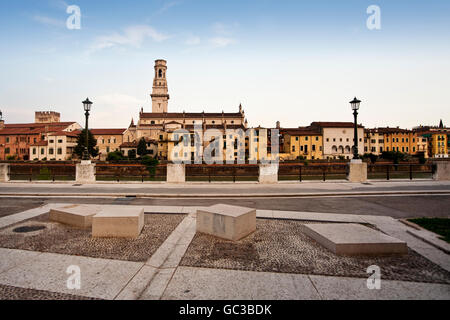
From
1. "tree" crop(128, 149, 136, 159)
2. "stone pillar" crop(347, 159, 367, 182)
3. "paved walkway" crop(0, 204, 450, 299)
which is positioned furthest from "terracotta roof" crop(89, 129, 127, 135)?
"paved walkway" crop(0, 204, 450, 299)

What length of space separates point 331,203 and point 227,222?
659 centimetres

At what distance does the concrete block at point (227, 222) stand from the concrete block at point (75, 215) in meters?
3.19

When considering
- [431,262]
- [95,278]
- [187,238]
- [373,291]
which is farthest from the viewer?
[187,238]

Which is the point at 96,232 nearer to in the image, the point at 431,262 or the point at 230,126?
the point at 431,262

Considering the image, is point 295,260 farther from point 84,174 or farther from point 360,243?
point 84,174

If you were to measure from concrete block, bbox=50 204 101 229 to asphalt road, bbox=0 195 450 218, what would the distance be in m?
2.70

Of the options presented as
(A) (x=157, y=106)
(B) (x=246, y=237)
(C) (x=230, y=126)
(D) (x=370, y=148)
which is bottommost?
(B) (x=246, y=237)

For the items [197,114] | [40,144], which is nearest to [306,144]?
[197,114]

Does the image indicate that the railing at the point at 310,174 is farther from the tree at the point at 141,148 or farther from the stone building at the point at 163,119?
the tree at the point at 141,148
